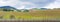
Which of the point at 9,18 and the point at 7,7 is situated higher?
the point at 7,7

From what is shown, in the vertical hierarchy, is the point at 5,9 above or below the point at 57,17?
above

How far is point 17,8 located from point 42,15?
45.2 inches

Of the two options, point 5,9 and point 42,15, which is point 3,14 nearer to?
point 5,9

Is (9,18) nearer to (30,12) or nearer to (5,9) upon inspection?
(5,9)

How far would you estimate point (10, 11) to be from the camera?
6461 mm

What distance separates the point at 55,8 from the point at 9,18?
2.02 metres

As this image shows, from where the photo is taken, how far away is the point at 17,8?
21.9ft

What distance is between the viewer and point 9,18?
253 inches

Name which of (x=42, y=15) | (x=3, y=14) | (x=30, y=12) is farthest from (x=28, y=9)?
(x=3, y=14)

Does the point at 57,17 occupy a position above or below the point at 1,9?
below

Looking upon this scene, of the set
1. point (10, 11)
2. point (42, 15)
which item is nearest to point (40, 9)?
point (42, 15)

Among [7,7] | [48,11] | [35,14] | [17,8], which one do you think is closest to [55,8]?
[48,11]

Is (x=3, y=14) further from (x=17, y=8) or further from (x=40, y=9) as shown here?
(x=40, y=9)

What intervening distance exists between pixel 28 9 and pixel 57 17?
1281 mm
